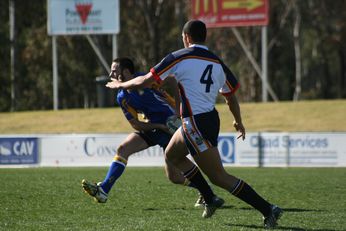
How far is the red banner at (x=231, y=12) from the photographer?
29.8 metres

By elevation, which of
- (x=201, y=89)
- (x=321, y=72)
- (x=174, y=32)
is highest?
(x=201, y=89)

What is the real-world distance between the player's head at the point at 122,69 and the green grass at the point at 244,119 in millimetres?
17796

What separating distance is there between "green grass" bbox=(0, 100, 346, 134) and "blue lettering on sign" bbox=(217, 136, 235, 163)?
23.5ft

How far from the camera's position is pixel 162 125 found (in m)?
9.93

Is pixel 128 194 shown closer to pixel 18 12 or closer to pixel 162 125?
pixel 162 125

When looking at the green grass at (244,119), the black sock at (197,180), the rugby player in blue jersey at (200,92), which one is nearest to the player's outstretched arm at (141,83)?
the rugby player in blue jersey at (200,92)

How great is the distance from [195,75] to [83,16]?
78.2ft

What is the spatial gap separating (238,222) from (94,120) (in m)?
22.7

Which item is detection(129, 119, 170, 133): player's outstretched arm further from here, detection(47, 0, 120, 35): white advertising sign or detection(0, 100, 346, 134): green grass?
detection(47, 0, 120, 35): white advertising sign

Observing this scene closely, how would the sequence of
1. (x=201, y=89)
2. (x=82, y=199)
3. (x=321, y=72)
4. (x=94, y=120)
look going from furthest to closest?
(x=321, y=72), (x=94, y=120), (x=82, y=199), (x=201, y=89)

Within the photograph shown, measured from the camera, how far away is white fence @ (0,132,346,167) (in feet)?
64.6

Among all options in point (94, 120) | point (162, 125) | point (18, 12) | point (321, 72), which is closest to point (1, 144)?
point (94, 120)

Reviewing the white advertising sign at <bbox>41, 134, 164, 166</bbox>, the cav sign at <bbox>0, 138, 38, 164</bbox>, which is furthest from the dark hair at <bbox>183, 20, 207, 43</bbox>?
the cav sign at <bbox>0, 138, 38, 164</bbox>

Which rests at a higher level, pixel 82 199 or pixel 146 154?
pixel 82 199
